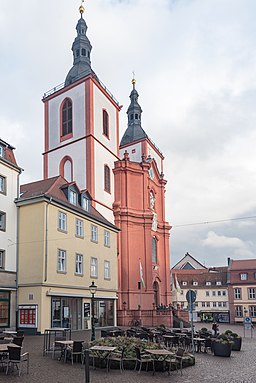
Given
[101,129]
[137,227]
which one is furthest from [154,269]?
[101,129]

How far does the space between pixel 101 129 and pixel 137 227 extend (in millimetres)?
10909

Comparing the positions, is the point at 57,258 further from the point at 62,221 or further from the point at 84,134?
the point at 84,134

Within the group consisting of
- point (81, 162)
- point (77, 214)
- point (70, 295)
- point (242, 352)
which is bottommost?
point (242, 352)

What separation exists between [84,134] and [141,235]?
39.2 ft

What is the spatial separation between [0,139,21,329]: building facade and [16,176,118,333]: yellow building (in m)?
0.45

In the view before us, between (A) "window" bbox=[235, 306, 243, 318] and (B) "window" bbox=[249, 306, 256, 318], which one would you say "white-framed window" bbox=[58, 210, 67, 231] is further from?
(B) "window" bbox=[249, 306, 256, 318]

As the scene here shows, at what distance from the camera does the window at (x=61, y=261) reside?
99.7 ft

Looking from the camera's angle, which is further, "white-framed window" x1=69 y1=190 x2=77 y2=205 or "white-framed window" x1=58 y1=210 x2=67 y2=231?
"white-framed window" x1=69 y1=190 x2=77 y2=205

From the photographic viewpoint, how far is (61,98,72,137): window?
48.7 m

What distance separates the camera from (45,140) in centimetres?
5044

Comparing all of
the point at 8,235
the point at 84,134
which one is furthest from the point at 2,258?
the point at 84,134

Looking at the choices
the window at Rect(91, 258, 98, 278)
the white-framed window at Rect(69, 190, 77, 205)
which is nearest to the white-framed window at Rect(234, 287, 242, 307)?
the window at Rect(91, 258, 98, 278)

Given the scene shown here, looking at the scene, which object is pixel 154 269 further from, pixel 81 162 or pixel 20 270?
pixel 20 270

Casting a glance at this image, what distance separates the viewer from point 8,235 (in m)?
29.5
